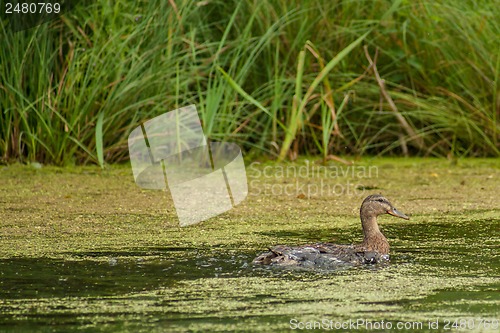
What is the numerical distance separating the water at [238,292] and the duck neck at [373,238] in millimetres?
86

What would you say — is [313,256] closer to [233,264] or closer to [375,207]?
[233,264]

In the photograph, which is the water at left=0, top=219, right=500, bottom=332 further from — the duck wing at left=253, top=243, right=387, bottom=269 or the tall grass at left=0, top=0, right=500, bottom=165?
the tall grass at left=0, top=0, right=500, bottom=165

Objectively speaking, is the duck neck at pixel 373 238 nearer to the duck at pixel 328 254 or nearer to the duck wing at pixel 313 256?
the duck at pixel 328 254

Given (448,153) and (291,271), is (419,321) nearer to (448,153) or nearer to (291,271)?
(291,271)

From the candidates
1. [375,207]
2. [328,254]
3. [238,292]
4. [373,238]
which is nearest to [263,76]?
[375,207]

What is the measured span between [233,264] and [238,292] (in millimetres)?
586

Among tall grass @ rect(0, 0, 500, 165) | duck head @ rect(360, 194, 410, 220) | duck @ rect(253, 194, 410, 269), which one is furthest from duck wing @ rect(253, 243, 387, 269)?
tall grass @ rect(0, 0, 500, 165)

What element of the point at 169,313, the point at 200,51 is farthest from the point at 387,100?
the point at 169,313

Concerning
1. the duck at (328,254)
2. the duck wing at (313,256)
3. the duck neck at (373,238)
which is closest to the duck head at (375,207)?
the duck neck at (373,238)

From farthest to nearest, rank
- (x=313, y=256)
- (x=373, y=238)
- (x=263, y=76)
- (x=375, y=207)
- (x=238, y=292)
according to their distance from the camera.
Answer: (x=263, y=76) < (x=375, y=207) < (x=373, y=238) < (x=313, y=256) < (x=238, y=292)

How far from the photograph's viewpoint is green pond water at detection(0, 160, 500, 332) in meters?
3.80

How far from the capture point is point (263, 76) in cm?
852

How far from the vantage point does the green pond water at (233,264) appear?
380cm

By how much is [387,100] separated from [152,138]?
187 centimetres
